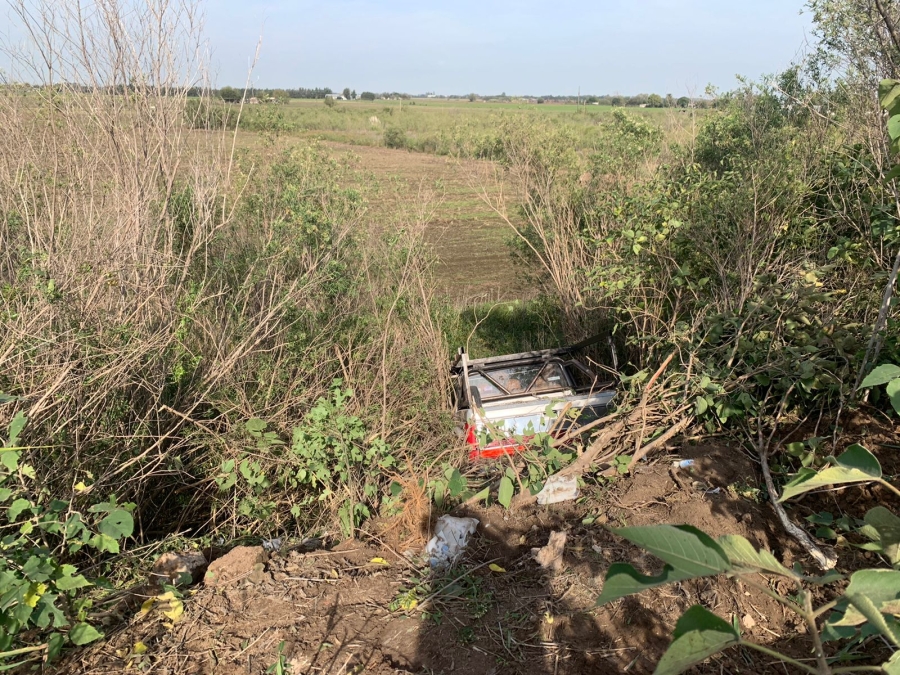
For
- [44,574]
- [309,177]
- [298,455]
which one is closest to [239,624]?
[44,574]

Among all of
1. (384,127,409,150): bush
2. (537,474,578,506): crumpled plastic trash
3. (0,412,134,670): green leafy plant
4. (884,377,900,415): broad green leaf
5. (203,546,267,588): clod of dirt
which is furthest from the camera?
(384,127,409,150): bush

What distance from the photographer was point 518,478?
3.50m

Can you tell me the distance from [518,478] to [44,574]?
2.29 m

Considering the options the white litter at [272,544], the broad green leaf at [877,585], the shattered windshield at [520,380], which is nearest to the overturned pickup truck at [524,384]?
the shattered windshield at [520,380]

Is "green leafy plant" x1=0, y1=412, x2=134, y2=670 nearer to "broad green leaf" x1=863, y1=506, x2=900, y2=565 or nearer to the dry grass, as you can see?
the dry grass

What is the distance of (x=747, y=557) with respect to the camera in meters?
1.05

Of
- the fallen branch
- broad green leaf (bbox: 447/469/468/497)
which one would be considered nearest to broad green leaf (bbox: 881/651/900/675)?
the fallen branch

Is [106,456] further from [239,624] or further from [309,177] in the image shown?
[309,177]

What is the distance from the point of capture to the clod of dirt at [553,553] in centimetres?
293

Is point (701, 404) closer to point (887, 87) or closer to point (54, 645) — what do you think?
point (887, 87)

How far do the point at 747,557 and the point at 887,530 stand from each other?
0.73 metres

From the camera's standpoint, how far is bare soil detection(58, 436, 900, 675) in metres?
2.46

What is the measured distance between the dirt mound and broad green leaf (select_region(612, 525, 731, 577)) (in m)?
1.50

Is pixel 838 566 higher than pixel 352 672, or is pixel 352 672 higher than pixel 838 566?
pixel 838 566
